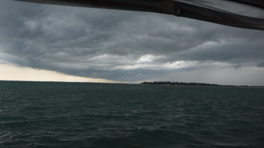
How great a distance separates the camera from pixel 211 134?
551 inches

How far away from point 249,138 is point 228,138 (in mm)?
1918

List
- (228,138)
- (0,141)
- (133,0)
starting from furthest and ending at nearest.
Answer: (228,138), (0,141), (133,0)

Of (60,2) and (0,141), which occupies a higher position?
(60,2)

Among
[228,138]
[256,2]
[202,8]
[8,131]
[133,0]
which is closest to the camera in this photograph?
[133,0]

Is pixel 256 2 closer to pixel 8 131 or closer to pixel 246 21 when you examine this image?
pixel 246 21

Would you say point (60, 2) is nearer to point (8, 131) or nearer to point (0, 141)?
point (0, 141)

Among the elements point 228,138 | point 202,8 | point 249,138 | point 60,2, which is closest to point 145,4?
point 202,8

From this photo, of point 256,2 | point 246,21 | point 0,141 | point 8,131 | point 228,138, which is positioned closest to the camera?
point 256,2

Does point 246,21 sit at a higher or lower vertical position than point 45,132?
higher

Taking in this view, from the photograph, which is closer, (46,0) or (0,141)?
(46,0)

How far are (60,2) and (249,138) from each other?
17.1m

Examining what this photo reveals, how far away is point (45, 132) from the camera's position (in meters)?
13.9

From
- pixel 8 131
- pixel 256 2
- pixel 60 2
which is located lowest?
pixel 8 131

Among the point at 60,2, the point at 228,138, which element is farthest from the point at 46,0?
the point at 228,138
